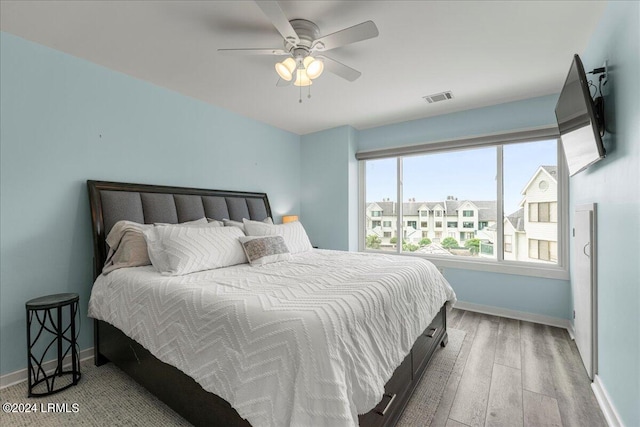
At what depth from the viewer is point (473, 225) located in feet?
12.0

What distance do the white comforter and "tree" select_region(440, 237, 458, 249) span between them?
1.99 meters

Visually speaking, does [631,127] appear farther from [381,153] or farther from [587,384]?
[381,153]

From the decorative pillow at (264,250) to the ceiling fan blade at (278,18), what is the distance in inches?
61.9

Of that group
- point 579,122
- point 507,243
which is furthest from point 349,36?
point 507,243

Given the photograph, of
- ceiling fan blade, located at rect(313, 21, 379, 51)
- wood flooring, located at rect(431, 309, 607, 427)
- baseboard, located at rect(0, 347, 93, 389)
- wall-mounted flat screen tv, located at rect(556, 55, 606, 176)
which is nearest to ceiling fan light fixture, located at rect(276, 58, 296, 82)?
ceiling fan blade, located at rect(313, 21, 379, 51)

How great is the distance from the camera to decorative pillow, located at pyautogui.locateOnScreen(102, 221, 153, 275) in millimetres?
2143

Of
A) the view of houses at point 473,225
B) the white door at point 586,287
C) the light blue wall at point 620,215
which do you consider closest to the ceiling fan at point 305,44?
the light blue wall at point 620,215

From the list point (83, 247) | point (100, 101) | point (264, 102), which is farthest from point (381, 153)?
point (83, 247)

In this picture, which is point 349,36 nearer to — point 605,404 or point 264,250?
point 264,250

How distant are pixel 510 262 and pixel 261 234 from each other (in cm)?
298

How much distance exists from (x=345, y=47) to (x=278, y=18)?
0.81m

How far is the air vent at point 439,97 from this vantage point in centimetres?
309

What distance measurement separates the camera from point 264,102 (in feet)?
10.7

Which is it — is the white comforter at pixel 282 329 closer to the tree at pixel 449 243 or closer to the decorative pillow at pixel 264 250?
the decorative pillow at pixel 264 250
